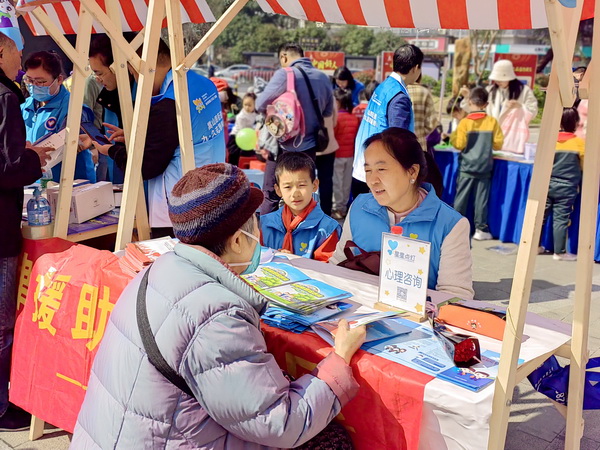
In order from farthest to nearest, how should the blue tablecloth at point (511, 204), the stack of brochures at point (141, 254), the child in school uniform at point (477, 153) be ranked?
1. the child in school uniform at point (477, 153)
2. the blue tablecloth at point (511, 204)
3. the stack of brochures at point (141, 254)

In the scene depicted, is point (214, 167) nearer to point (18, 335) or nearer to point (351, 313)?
point (351, 313)

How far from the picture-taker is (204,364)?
1481mm

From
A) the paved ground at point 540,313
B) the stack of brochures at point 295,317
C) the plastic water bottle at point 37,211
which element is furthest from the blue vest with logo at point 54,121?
the stack of brochures at point 295,317

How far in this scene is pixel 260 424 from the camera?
149 centimetres

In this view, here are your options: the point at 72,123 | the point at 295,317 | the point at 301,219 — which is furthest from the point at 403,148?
the point at 72,123

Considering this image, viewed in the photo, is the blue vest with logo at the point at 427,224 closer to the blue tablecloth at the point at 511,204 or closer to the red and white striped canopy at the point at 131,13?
the red and white striped canopy at the point at 131,13

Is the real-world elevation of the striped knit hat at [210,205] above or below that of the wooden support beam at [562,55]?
below

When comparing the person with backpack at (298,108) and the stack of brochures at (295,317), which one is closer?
the stack of brochures at (295,317)

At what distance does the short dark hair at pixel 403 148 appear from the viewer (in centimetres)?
256

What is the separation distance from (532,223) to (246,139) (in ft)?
22.0

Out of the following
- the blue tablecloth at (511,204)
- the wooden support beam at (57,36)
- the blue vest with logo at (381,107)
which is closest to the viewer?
the wooden support beam at (57,36)

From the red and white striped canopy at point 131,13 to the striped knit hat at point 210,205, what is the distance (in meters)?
2.51

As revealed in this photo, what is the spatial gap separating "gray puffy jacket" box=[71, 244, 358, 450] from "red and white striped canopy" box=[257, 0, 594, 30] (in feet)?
6.71

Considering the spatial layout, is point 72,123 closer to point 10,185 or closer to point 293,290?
point 10,185
